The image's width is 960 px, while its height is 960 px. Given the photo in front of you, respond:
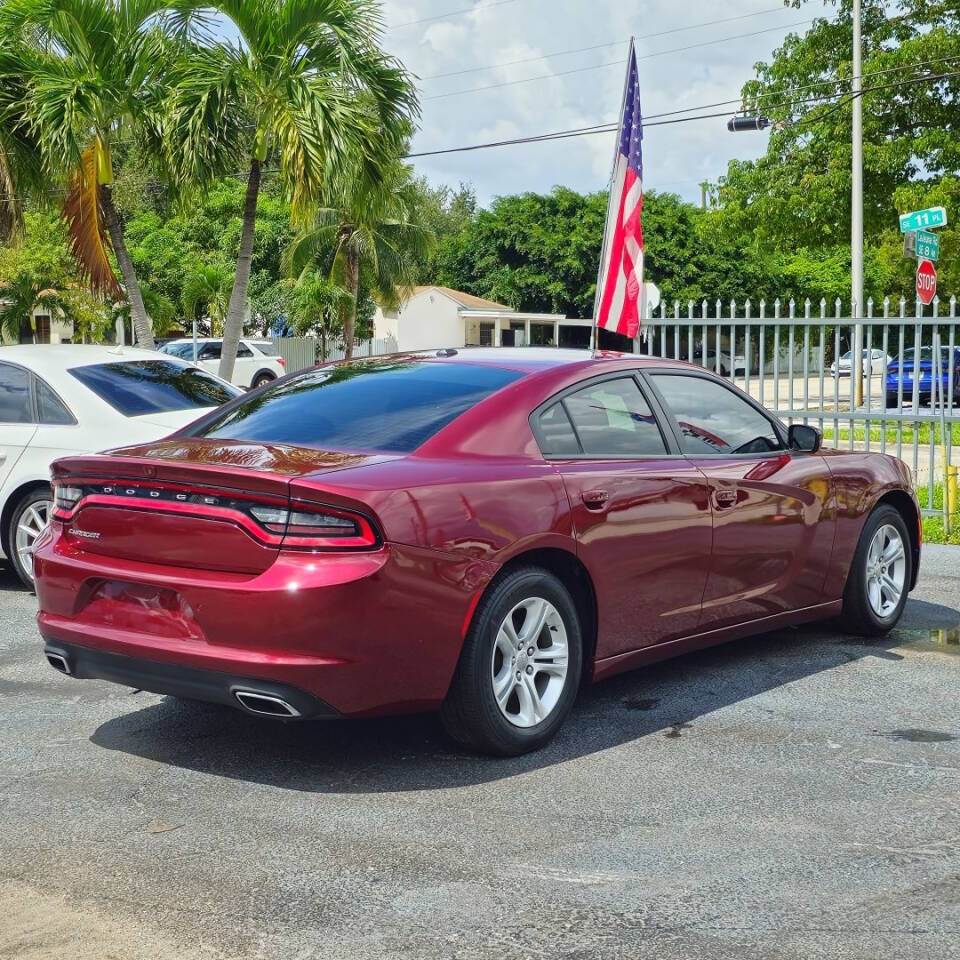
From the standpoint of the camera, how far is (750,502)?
6.15 m

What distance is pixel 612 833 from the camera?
4.35 meters

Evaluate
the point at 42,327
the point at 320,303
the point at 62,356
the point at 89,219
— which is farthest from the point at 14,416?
the point at 42,327

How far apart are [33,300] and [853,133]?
26.8 metres

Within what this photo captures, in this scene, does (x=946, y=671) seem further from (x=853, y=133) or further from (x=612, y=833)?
(x=853, y=133)

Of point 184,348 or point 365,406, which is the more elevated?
point 184,348

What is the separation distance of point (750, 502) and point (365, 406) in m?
1.83

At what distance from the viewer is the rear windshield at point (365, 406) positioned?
5262mm

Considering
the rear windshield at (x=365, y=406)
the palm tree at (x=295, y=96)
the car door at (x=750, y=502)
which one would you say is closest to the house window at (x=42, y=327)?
the palm tree at (x=295, y=96)

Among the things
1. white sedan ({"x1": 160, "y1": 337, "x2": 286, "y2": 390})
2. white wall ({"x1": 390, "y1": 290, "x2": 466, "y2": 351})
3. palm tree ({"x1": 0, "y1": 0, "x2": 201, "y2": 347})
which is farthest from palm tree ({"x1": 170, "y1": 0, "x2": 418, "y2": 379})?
white wall ({"x1": 390, "y1": 290, "x2": 466, "y2": 351})

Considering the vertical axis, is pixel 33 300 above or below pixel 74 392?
above

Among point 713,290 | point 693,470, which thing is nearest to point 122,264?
point 693,470

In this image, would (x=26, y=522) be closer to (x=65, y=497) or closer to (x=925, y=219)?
(x=65, y=497)

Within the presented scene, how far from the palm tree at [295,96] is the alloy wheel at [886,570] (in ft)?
33.3

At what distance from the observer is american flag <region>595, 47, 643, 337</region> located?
39.9 feet
